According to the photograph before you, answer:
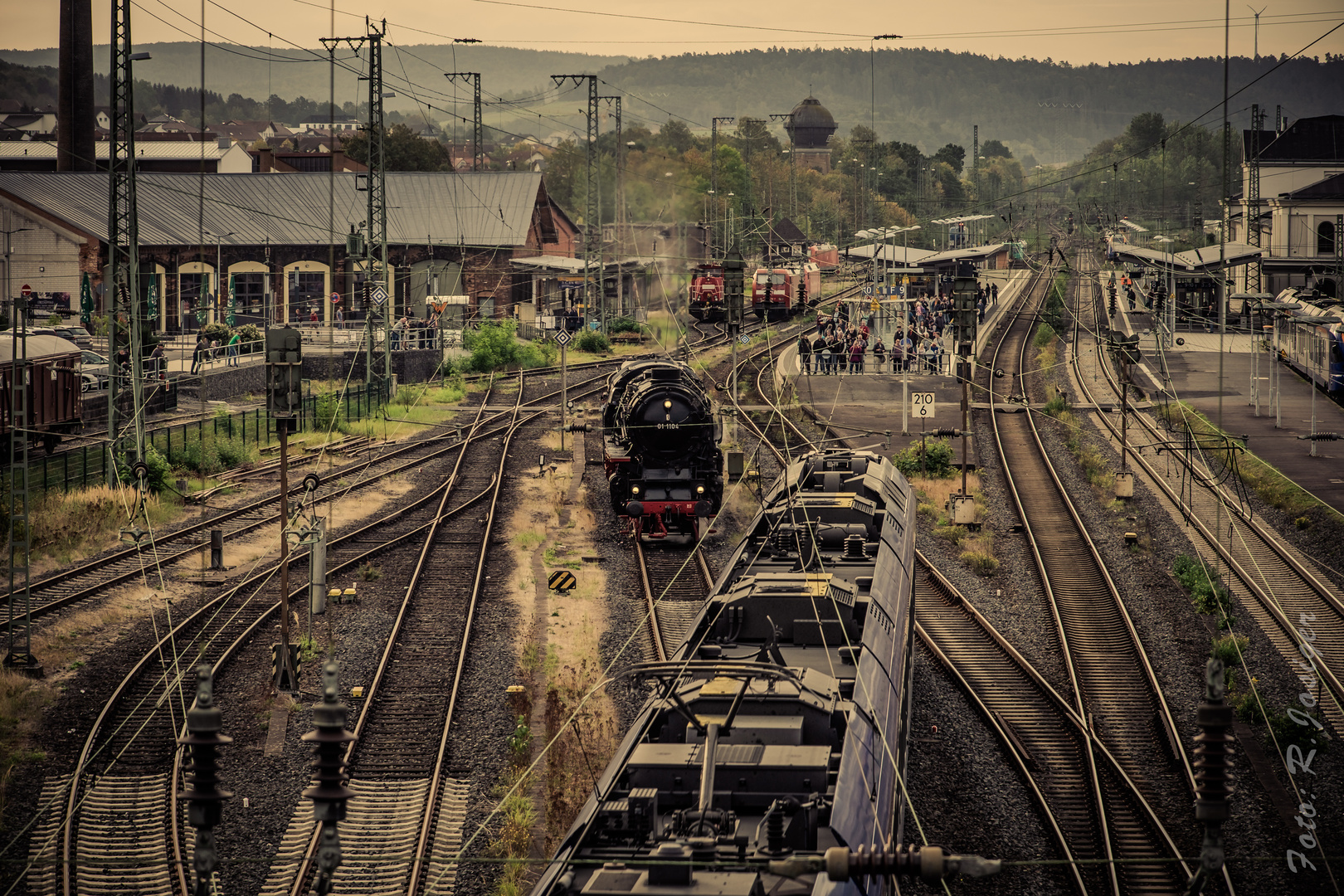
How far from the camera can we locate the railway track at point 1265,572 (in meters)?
24.3

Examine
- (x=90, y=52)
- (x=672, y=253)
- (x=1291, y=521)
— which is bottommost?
(x=1291, y=521)

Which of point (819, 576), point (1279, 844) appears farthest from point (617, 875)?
point (1279, 844)

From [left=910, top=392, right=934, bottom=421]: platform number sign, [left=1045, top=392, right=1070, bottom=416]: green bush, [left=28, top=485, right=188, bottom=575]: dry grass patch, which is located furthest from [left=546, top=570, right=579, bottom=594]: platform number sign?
[left=1045, top=392, right=1070, bottom=416]: green bush

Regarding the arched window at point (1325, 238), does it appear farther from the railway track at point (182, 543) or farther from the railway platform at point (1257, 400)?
the railway track at point (182, 543)

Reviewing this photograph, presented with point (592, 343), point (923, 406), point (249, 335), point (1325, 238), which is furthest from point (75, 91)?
point (1325, 238)

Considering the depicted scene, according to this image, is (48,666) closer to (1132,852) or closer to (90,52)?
(1132,852)

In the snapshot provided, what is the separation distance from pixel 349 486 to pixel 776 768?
90.0 feet

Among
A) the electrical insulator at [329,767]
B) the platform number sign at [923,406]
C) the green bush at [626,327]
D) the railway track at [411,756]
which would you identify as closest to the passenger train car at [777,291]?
the green bush at [626,327]

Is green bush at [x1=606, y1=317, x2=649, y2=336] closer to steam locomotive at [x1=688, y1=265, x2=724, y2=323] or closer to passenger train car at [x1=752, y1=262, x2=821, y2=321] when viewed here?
steam locomotive at [x1=688, y1=265, x2=724, y2=323]

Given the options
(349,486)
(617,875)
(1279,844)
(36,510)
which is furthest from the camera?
(349,486)

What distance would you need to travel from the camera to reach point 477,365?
6281 cm

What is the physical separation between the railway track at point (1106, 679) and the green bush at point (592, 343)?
3068cm

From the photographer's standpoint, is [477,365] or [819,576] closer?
[819,576]

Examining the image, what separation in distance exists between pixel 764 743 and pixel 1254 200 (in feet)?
239
